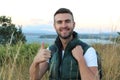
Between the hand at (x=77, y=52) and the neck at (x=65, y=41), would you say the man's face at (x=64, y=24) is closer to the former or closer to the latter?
the neck at (x=65, y=41)

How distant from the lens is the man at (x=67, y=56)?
3488 millimetres

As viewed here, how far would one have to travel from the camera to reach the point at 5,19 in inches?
489

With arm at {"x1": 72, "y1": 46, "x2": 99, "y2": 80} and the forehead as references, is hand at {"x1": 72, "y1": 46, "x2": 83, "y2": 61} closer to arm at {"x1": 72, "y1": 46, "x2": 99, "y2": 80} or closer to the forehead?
arm at {"x1": 72, "y1": 46, "x2": 99, "y2": 80}

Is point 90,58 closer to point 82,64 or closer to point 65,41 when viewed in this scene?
point 82,64

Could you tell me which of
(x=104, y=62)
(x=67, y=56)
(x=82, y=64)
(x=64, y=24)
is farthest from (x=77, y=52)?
(x=104, y=62)

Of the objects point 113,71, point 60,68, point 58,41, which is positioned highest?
point 58,41

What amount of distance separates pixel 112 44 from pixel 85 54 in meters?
2.41

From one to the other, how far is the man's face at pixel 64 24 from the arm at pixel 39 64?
0.80ft

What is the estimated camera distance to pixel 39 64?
3.93m

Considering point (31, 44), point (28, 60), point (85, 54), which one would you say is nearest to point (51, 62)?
point (85, 54)

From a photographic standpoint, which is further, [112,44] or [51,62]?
[112,44]

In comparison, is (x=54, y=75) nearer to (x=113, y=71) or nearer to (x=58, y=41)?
(x=58, y=41)

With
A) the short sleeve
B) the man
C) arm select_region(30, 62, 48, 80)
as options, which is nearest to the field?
arm select_region(30, 62, 48, 80)

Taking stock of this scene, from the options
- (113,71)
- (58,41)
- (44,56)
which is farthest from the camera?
(113,71)
